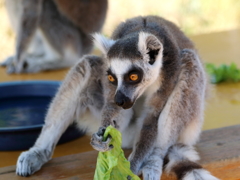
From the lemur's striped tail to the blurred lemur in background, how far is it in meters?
3.38

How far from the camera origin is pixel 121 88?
250 centimetres

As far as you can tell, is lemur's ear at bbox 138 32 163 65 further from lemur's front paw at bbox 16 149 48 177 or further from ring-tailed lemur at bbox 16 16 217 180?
lemur's front paw at bbox 16 149 48 177

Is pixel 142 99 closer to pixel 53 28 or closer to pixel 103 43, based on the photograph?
pixel 103 43

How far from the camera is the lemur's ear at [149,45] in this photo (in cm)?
254

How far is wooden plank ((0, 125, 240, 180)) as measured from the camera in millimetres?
2852

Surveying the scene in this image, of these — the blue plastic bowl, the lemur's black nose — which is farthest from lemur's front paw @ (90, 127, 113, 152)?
the blue plastic bowl

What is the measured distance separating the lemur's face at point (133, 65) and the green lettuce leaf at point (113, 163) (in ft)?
0.59

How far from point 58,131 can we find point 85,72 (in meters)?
0.46

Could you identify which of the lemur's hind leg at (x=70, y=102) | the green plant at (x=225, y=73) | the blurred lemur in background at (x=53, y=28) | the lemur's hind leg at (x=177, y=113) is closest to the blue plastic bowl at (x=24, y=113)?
the lemur's hind leg at (x=70, y=102)

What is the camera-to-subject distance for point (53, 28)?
6.13 metres

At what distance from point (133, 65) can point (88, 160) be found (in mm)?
868

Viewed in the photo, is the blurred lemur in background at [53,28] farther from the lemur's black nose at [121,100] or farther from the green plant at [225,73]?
the lemur's black nose at [121,100]

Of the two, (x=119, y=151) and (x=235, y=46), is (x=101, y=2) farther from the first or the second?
(x=119, y=151)

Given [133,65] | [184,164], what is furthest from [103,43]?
[184,164]
